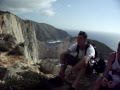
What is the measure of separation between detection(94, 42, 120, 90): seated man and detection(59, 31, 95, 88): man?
958 mm

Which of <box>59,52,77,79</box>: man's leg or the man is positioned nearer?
the man

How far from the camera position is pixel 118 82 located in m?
6.47

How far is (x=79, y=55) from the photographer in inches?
327

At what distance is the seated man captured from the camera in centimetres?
646

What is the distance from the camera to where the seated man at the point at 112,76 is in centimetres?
646

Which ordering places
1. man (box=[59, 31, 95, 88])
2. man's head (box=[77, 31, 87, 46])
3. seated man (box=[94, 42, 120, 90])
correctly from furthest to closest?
man's head (box=[77, 31, 87, 46]) → man (box=[59, 31, 95, 88]) → seated man (box=[94, 42, 120, 90])

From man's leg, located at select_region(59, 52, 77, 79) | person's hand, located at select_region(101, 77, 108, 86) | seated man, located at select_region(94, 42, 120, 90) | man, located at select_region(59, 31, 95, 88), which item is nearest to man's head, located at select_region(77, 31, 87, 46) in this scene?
man, located at select_region(59, 31, 95, 88)

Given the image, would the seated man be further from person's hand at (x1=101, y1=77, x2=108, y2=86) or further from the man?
the man

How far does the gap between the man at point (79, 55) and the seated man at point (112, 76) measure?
37.7 inches

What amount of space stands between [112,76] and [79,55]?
1.85 metres

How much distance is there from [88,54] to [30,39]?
122 feet

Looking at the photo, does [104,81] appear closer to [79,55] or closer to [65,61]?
[79,55]

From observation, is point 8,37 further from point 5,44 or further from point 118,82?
point 118,82

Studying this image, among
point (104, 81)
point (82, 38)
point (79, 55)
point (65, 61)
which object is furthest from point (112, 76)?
point (65, 61)
